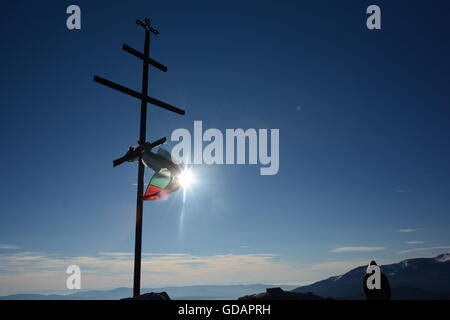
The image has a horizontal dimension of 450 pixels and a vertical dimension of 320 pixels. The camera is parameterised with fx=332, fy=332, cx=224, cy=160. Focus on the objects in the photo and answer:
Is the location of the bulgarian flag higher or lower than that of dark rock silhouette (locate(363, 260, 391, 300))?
higher

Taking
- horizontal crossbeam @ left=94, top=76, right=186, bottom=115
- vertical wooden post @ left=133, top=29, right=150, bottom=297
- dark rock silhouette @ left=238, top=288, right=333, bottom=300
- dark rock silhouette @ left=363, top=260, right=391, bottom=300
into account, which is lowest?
dark rock silhouette @ left=238, top=288, right=333, bottom=300

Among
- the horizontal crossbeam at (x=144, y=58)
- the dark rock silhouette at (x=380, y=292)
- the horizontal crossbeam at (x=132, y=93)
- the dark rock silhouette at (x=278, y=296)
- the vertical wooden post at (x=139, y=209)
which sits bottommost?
the dark rock silhouette at (x=278, y=296)

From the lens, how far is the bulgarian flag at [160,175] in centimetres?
1283

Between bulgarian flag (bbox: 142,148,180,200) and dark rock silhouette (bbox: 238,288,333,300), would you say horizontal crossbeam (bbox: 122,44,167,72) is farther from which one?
dark rock silhouette (bbox: 238,288,333,300)

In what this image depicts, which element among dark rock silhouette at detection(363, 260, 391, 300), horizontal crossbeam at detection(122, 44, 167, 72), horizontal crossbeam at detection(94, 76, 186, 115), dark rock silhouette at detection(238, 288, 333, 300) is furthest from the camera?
horizontal crossbeam at detection(122, 44, 167, 72)

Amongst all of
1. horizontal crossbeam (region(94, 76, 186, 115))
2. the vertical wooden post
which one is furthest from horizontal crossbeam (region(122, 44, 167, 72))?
horizontal crossbeam (region(94, 76, 186, 115))

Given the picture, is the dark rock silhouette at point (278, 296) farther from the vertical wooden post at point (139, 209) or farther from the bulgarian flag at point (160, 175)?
the bulgarian flag at point (160, 175)

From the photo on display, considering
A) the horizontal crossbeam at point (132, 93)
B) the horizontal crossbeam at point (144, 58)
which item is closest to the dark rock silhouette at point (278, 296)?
the horizontal crossbeam at point (132, 93)

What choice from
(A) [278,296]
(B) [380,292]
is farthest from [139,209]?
(B) [380,292]

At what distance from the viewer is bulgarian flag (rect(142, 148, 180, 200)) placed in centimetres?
1283
